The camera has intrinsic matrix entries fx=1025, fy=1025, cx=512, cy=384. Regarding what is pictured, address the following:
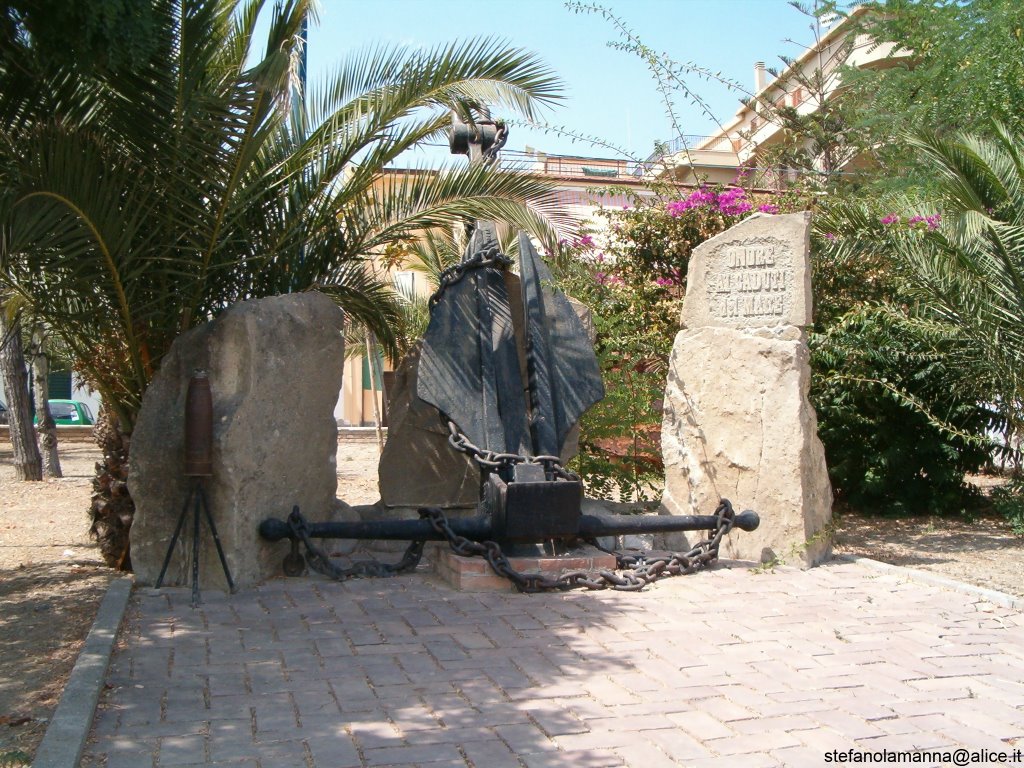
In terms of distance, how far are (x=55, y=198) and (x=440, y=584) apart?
3035mm

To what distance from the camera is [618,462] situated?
9062 mm

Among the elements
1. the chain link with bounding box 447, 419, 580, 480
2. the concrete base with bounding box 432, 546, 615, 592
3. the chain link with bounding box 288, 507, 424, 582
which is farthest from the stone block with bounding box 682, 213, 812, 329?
the chain link with bounding box 288, 507, 424, 582

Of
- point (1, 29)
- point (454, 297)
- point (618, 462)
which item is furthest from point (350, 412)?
point (1, 29)

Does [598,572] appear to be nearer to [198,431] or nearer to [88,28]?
[198,431]

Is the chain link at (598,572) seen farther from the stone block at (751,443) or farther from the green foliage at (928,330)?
the green foliage at (928,330)

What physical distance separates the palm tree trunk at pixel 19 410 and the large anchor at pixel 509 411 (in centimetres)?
724

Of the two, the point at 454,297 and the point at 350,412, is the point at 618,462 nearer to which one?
the point at 454,297

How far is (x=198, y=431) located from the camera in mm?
5559

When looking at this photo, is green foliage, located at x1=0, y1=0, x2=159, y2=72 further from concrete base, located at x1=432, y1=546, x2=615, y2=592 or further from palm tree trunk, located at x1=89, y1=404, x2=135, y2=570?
concrete base, located at x1=432, y1=546, x2=615, y2=592

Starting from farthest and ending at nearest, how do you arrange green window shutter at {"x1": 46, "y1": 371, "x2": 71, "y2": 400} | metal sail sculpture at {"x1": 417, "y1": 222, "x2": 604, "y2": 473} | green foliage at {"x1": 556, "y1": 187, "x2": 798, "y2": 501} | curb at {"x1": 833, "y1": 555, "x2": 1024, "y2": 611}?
green window shutter at {"x1": 46, "y1": 371, "x2": 71, "y2": 400} < green foliage at {"x1": 556, "y1": 187, "x2": 798, "y2": 501} < metal sail sculpture at {"x1": 417, "y1": 222, "x2": 604, "y2": 473} < curb at {"x1": 833, "y1": 555, "x2": 1024, "y2": 611}

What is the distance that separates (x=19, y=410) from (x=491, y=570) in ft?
28.1

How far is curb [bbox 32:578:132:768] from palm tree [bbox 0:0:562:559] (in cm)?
189

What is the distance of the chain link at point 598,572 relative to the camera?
584cm

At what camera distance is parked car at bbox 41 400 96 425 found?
24.7m
